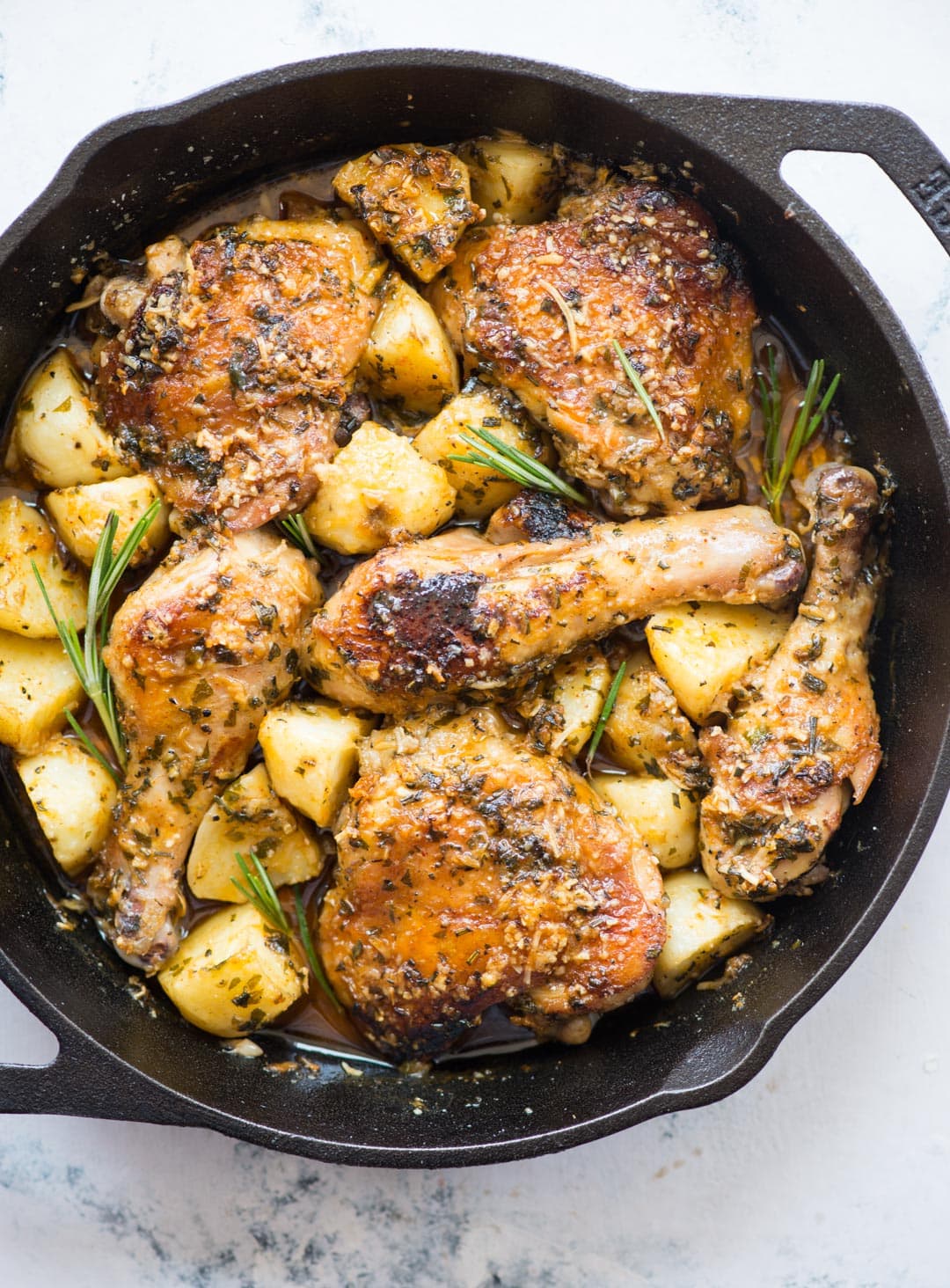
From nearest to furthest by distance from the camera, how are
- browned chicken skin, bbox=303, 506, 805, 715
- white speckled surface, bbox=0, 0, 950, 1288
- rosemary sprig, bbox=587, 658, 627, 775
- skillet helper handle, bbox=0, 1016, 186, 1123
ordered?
skillet helper handle, bbox=0, 1016, 186, 1123
browned chicken skin, bbox=303, 506, 805, 715
rosemary sprig, bbox=587, 658, 627, 775
white speckled surface, bbox=0, 0, 950, 1288

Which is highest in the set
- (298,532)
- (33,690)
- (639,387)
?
(639,387)

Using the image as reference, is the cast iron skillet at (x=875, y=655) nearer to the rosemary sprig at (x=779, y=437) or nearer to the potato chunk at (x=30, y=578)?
the rosemary sprig at (x=779, y=437)

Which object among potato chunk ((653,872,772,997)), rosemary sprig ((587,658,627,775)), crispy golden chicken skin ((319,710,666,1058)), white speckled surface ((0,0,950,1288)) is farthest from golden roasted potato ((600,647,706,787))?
white speckled surface ((0,0,950,1288))

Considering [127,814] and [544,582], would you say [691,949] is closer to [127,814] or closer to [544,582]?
[544,582]

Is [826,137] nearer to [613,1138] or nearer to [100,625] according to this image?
[100,625]

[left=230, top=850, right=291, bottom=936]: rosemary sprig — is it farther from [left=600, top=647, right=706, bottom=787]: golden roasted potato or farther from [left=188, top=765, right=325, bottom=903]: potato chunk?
[left=600, top=647, right=706, bottom=787]: golden roasted potato

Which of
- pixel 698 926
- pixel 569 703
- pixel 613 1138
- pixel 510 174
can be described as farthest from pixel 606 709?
pixel 510 174
